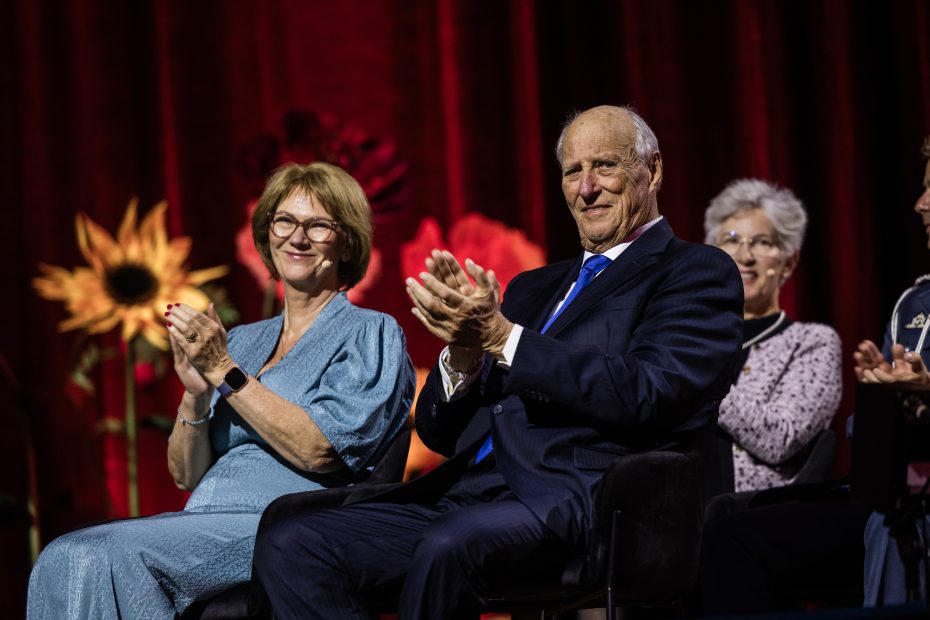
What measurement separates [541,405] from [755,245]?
4.71 ft

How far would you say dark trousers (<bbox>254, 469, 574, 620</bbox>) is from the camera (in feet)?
4.85

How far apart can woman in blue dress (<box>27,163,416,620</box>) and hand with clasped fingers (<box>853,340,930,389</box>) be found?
1.04 m

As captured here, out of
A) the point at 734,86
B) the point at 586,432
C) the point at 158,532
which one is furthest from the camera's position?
the point at 734,86

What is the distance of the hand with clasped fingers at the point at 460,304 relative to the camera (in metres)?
1.50

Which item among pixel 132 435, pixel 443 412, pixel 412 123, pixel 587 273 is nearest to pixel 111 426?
pixel 132 435

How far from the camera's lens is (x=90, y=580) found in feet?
5.74

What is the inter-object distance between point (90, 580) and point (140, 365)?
56.4 inches

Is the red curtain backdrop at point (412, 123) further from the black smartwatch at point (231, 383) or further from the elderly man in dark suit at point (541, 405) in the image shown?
the elderly man in dark suit at point (541, 405)

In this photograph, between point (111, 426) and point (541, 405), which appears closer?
point (541, 405)

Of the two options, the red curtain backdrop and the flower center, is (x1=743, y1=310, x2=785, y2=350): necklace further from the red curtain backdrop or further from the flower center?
the flower center

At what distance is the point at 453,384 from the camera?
5.97 ft

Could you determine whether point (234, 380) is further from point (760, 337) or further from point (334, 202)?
point (760, 337)

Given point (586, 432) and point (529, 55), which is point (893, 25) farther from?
point (586, 432)

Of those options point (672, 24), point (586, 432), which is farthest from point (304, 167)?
point (672, 24)
